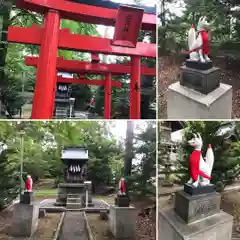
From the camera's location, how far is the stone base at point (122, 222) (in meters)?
1.59

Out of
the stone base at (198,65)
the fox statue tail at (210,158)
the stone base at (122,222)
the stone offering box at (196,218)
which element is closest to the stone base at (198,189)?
the stone offering box at (196,218)

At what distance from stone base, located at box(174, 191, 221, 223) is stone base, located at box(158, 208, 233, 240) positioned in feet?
0.08

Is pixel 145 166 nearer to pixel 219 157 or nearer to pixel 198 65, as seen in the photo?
pixel 219 157

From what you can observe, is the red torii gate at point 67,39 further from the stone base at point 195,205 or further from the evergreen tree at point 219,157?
the stone base at point 195,205

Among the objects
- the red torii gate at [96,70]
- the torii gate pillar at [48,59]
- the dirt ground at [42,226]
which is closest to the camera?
the torii gate pillar at [48,59]

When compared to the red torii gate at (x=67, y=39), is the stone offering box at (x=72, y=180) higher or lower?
lower

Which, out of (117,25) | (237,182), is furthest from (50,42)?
(237,182)

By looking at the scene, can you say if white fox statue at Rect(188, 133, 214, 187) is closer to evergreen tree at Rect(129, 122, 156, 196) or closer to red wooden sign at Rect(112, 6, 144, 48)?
evergreen tree at Rect(129, 122, 156, 196)

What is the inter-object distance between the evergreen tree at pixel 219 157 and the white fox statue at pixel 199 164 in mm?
37

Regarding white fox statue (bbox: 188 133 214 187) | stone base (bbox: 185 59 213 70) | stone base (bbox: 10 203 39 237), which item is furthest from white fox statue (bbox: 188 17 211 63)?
stone base (bbox: 10 203 39 237)

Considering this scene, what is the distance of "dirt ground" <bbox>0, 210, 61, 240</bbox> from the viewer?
5.03 feet

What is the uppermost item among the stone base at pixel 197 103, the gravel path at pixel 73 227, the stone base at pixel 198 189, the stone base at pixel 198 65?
the stone base at pixel 198 65

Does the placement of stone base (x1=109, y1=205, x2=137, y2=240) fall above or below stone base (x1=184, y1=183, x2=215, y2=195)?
below

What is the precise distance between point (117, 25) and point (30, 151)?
0.76 metres
